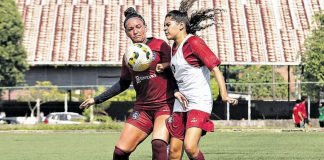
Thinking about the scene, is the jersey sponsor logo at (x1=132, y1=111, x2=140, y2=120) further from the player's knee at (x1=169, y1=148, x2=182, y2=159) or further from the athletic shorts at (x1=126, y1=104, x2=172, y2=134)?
the player's knee at (x1=169, y1=148, x2=182, y2=159)

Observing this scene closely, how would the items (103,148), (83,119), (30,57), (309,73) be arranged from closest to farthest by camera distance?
(103,148), (83,119), (309,73), (30,57)

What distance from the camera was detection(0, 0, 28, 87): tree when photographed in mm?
51375

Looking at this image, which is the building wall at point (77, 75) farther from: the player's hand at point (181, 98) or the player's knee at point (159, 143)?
the player's hand at point (181, 98)

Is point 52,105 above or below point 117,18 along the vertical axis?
below

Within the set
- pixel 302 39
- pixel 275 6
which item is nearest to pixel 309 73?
pixel 302 39

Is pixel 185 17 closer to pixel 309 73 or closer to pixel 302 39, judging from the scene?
pixel 309 73

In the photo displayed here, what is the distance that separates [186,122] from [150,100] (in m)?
0.65

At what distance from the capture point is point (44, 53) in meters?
57.8

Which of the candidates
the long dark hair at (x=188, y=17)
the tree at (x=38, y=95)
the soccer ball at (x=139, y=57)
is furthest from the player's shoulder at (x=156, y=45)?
the tree at (x=38, y=95)

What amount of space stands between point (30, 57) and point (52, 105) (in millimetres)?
6805

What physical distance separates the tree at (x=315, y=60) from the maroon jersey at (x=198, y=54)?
37.1 m

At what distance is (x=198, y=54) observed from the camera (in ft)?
38.4

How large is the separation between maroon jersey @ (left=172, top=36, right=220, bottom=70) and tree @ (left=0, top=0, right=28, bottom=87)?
4007 centimetres

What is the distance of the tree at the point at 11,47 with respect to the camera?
51.4 m
